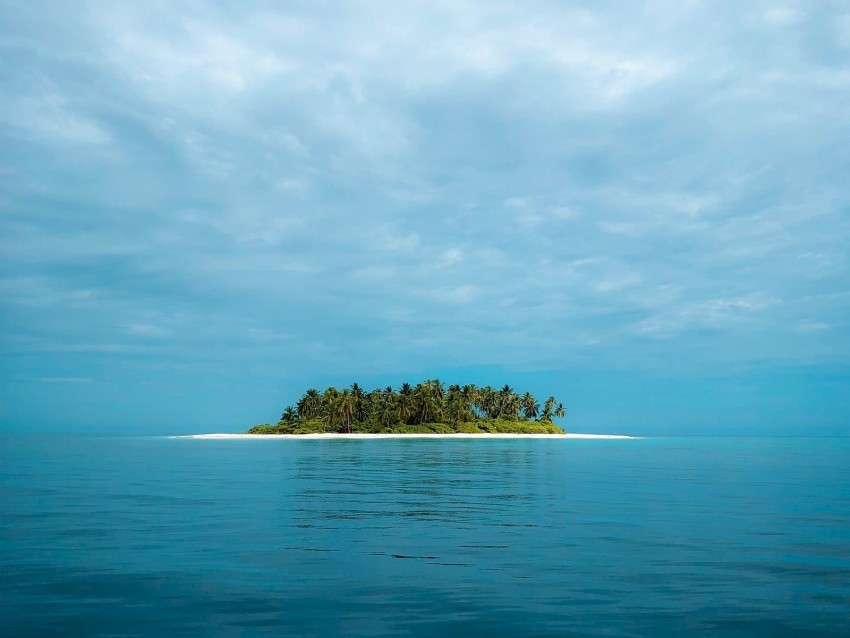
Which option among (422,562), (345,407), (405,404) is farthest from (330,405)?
(422,562)

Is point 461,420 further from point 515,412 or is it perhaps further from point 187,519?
point 187,519

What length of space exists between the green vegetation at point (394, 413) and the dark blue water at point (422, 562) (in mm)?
132473

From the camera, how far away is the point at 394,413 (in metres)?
172

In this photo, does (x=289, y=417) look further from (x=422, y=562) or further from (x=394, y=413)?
(x=422, y=562)

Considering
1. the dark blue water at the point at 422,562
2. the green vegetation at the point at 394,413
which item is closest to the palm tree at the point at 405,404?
the green vegetation at the point at 394,413

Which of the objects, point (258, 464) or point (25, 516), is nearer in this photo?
point (25, 516)

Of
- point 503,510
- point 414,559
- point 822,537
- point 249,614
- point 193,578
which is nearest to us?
point 249,614

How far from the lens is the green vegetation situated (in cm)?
17125

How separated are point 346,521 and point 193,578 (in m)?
9.90

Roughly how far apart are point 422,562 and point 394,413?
153481mm

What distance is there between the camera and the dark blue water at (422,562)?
1387 centimetres

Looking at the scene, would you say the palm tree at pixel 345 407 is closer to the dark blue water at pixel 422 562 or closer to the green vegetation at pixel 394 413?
the green vegetation at pixel 394 413

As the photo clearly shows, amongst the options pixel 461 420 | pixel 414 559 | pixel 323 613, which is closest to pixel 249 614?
pixel 323 613

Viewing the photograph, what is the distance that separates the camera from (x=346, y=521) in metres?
26.7
